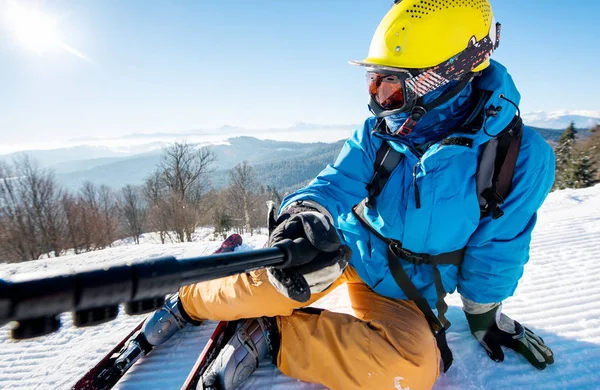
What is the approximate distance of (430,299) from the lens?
2.14 metres

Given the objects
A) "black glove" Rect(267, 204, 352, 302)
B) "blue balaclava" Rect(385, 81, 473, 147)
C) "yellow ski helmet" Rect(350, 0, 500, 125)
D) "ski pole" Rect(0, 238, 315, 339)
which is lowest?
"black glove" Rect(267, 204, 352, 302)

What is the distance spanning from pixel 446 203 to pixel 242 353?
63.3 inches

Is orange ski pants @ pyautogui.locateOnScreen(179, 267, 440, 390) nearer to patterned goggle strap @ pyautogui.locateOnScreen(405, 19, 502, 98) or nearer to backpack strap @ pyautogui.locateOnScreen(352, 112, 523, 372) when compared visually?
backpack strap @ pyautogui.locateOnScreen(352, 112, 523, 372)

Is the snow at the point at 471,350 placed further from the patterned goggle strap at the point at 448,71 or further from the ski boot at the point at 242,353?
the patterned goggle strap at the point at 448,71

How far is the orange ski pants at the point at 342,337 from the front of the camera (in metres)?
1.67

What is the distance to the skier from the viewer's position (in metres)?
1.77

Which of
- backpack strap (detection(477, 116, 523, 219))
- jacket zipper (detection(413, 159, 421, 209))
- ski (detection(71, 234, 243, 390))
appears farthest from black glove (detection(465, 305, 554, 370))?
ski (detection(71, 234, 243, 390))

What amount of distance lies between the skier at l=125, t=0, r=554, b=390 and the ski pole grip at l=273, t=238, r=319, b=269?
0.38 m

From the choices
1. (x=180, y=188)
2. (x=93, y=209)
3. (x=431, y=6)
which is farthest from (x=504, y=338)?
(x=93, y=209)

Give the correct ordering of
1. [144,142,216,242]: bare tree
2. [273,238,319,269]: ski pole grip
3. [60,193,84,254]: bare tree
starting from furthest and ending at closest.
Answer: [60,193,84,254]: bare tree, [144,142,216,242]: bare tree, [273,238,319,269]: ski pole grip

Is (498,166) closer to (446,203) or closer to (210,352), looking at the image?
(446,203)

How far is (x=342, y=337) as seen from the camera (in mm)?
1786

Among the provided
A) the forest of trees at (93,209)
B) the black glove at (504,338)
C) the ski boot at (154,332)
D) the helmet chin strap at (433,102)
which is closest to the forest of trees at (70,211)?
the forest of trees at (93,209)

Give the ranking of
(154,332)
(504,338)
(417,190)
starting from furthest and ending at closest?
(154,332), (504,338), (417,190)
